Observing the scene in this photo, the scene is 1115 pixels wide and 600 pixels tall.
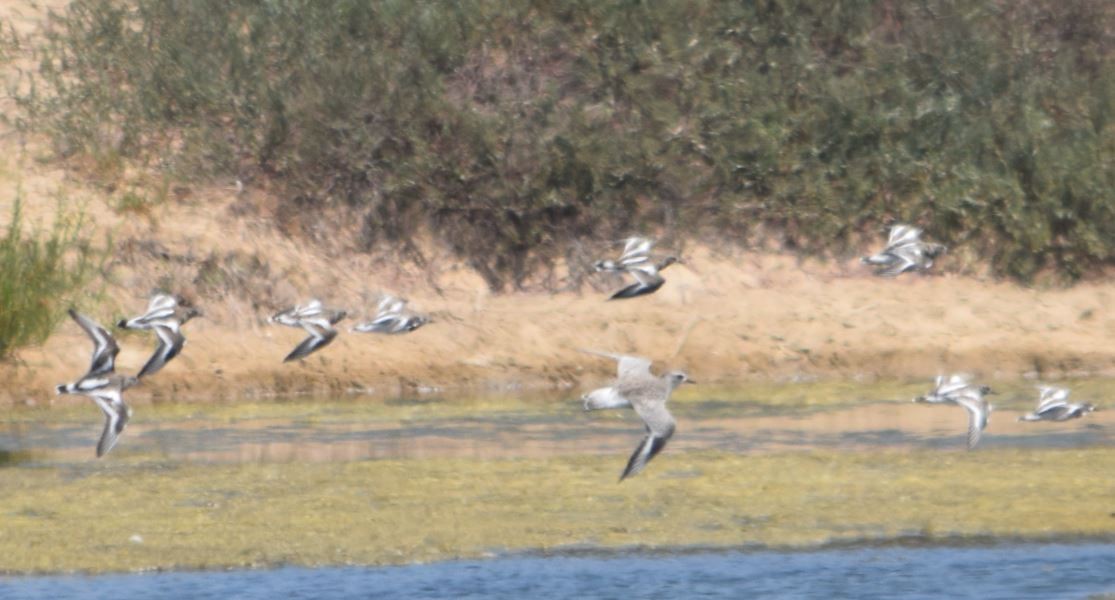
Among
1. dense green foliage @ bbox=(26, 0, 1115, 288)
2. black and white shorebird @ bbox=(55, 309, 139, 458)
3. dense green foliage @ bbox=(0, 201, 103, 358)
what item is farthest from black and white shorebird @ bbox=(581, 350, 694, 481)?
dense green foliage @ bbox=(26, 0, 1115, 288)

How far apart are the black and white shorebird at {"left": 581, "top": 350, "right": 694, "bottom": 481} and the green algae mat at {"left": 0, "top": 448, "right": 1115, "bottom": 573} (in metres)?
1.22

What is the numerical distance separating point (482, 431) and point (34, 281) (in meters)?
5.92

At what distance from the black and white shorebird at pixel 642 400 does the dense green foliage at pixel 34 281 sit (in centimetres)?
1033

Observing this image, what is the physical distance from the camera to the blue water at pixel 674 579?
13062mm

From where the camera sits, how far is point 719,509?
50.5 ft

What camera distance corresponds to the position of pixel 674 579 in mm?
13523

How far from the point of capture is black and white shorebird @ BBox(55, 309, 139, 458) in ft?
47.4

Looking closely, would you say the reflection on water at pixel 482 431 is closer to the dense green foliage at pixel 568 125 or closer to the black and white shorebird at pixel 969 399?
the black and white shorebird at pixel 969 399

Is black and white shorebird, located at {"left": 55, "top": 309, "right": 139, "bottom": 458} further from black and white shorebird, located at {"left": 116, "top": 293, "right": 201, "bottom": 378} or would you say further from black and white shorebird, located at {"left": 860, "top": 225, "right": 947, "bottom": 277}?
black and white shorebird, located at {"left": 860, "top": 225, "right": 947, "bottom": 277}

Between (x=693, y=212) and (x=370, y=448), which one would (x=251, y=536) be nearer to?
(x=370, y=448)

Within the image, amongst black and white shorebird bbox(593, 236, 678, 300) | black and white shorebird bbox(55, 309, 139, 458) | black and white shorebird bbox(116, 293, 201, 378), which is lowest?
black and white shorebird bbox(593, 236, 678, 300)

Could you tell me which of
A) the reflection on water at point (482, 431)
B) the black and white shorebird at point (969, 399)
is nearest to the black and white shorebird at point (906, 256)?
the reflection on water at point (482, 431)

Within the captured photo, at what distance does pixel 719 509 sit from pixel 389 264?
1288 centimetres

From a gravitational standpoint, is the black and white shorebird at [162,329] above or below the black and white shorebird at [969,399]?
above
